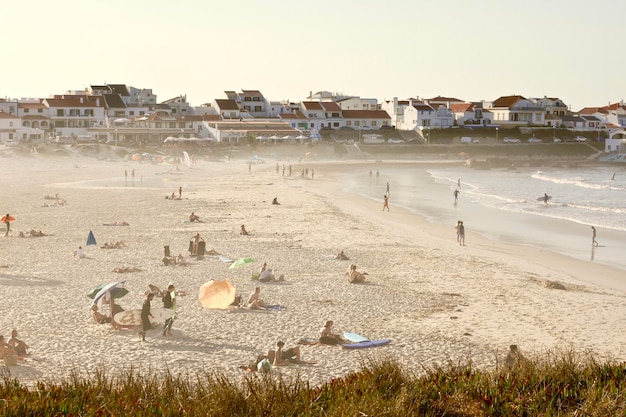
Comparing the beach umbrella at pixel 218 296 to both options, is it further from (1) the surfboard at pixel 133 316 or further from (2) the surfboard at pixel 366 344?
(2) the surfboard at pixel 366 344

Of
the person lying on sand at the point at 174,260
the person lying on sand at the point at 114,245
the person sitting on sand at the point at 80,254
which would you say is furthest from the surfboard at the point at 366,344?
the person lying on sand at the point at 114,245

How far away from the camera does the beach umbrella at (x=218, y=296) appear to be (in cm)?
1666

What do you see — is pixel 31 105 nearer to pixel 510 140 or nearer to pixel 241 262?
pixel 510 140

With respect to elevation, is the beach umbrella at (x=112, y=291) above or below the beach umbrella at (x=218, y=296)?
above

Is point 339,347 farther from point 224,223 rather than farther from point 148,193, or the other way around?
point 148,193

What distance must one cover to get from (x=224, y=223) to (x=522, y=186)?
31578 millimetres

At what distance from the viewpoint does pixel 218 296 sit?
16.7 metres

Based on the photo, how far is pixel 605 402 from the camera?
8578 mm

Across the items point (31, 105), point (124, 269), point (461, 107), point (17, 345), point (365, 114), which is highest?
point (461, 107)

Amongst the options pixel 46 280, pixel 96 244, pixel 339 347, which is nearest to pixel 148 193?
pixel 96 244

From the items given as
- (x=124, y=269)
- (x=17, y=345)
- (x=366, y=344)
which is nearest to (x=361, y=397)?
(x=366, y=344)

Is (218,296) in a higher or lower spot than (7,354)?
higher

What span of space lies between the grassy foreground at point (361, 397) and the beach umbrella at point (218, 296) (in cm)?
715

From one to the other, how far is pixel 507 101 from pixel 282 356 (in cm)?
10606
